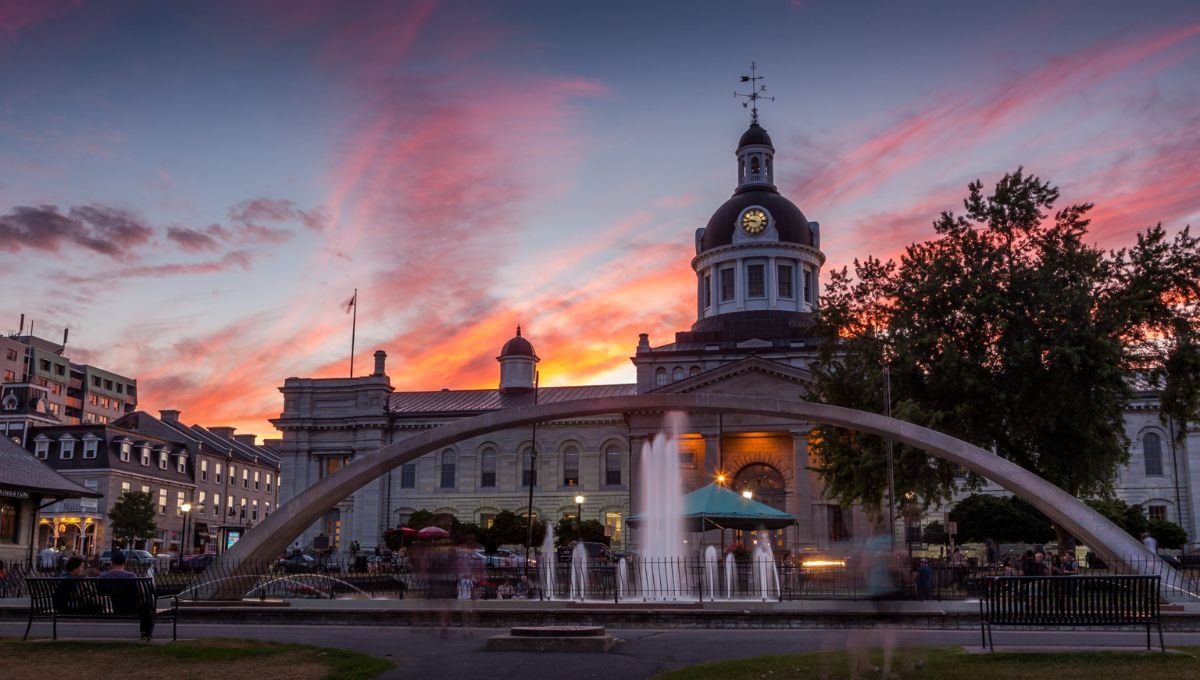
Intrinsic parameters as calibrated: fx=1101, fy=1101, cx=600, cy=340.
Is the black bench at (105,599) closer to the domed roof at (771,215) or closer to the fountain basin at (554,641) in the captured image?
the fountain basin at (554,641)

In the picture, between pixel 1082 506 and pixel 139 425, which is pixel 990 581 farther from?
pixel 139 425

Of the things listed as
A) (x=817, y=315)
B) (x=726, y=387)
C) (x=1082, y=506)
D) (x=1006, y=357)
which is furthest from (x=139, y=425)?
(x=1082, y=506)

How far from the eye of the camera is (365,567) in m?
45.2

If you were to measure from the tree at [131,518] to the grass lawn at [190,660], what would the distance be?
5592cm

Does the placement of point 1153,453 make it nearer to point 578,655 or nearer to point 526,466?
point 526,466

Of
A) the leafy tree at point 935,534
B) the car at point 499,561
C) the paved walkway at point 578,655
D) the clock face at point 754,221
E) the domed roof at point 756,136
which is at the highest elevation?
the domed roof at point 756,136

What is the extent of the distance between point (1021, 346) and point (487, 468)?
52.1 meters

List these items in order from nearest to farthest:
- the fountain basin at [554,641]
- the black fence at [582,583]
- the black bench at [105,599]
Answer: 1. the fountain basin at [554,641]
2. the black bench at [105,599]
3. the black fence at [582,583]

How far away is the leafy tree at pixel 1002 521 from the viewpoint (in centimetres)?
5822

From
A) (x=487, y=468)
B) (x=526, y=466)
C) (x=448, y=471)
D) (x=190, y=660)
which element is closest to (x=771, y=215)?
(x=526, y=466)

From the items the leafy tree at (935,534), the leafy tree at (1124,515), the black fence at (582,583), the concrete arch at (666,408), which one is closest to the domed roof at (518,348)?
the leafy tree at (935,534)

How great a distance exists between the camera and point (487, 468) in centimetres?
8112

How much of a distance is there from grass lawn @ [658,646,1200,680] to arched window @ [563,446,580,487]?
213 feet

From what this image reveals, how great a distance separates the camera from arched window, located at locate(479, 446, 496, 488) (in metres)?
80.9
